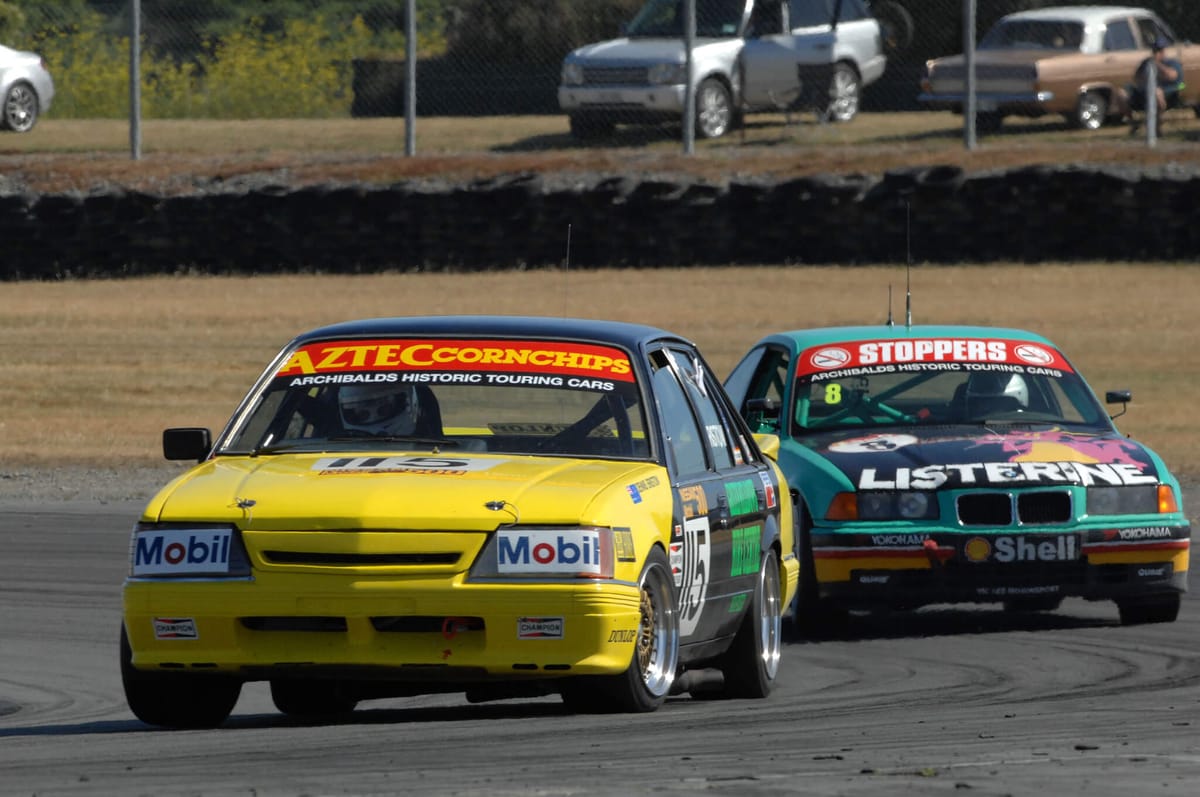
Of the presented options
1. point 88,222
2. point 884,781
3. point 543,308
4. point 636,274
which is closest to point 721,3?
point 636,274

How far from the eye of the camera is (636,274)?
2752 centimetres

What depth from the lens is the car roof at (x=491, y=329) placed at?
7777mm

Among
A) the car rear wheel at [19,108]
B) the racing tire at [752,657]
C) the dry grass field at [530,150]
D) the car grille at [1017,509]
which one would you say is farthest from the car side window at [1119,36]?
the racing tire at [752,657]

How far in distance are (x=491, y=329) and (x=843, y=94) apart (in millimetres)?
21852

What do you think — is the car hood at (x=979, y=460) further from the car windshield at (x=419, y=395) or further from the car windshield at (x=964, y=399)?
the car windshield at (x=419, y=395)

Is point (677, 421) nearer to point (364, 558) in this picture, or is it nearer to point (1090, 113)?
point (364, 558)

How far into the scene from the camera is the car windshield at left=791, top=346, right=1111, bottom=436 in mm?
11102

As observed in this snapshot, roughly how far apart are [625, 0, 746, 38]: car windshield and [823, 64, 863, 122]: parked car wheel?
4.90ft

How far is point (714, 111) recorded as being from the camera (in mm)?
27922

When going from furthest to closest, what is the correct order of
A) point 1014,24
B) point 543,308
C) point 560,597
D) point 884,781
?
point 1014,24, point 543,308, point 560,597, point 884,781

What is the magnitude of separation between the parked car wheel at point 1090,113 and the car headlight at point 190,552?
2356 cm

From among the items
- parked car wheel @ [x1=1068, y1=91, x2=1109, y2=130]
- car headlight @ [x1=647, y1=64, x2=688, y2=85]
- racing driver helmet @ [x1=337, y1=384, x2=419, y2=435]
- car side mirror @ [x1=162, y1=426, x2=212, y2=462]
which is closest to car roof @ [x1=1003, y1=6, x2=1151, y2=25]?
parked car wheel @ [x1=1068, y1=91, x2=1109, y2=130]

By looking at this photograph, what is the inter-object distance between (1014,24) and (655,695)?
23466mm

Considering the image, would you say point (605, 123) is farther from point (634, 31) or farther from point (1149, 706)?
point (1149, 706)
